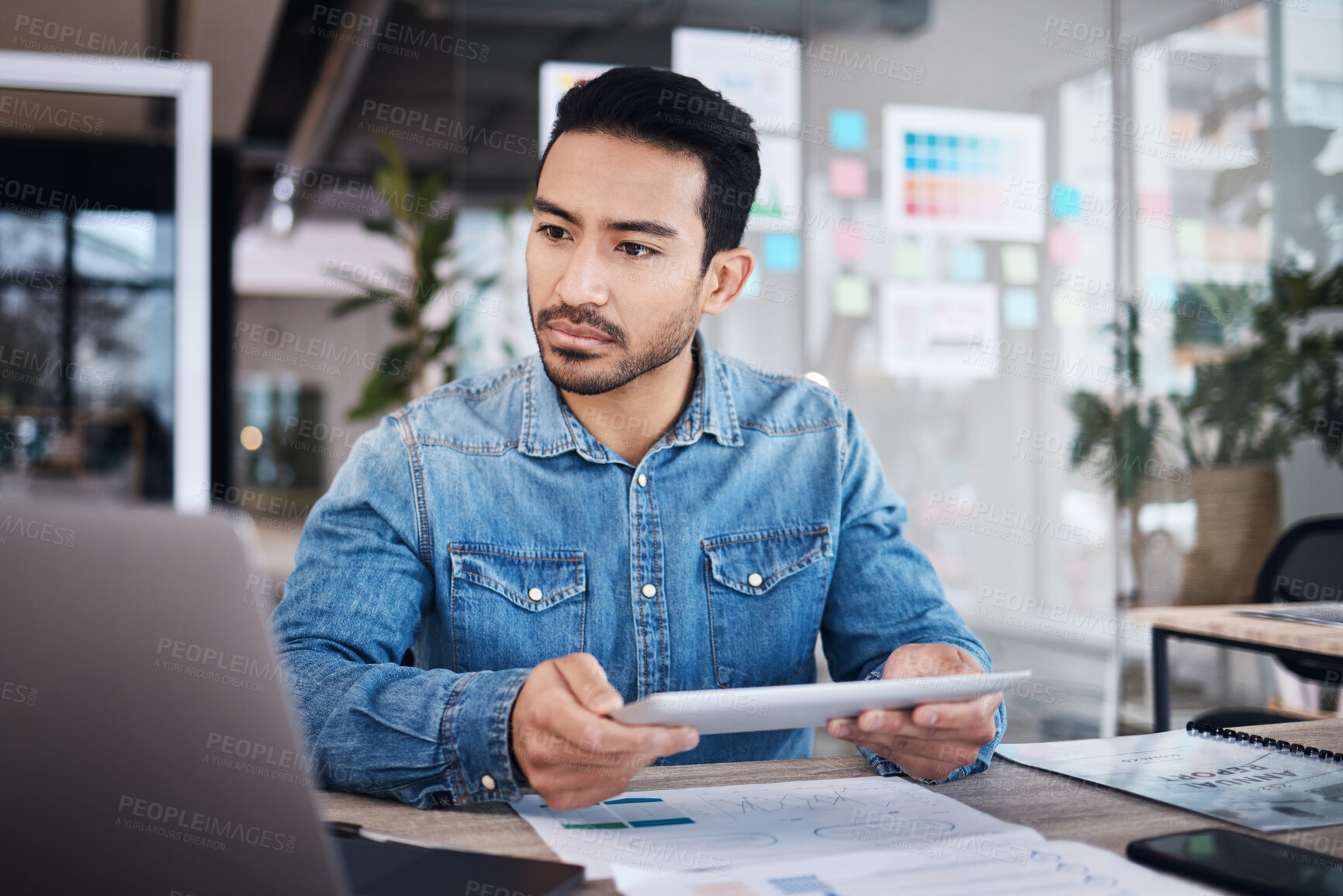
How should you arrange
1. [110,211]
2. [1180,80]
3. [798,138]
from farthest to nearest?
[110,211] → [798,138] → [1180,80]

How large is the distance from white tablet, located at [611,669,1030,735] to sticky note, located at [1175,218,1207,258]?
322 cm

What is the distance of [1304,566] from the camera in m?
2.39

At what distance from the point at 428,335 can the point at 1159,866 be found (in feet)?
14.1

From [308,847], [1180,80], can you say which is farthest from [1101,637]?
[308,847]

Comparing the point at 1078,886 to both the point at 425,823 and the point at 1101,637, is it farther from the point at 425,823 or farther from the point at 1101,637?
the point at 1101,637

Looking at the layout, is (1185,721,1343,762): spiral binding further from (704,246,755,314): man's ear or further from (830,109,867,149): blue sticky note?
(830,109,867,149): blue sticky note

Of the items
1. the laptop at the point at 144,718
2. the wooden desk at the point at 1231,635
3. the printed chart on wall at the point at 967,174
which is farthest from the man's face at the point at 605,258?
the printed chart on wall at the point at 967,174

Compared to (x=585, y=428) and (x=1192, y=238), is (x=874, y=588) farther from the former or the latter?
(x=1192, y=238)

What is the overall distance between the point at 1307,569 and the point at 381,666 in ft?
7.13

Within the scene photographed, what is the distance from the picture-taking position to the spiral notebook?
90cm

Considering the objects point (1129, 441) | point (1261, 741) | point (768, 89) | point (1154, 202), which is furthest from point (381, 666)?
point (1154, 202)

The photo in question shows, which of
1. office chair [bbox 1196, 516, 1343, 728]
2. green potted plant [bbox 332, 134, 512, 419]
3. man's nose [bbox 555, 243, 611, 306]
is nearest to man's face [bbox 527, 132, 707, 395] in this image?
man's nose [bbox 555, 243, 611, 306]

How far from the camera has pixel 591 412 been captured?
1443 millimetres

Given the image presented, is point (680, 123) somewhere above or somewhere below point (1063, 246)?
below
